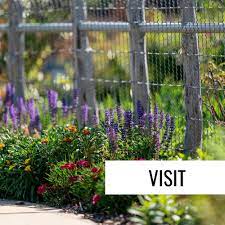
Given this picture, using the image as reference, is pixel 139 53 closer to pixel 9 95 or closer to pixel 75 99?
pixel 75 99

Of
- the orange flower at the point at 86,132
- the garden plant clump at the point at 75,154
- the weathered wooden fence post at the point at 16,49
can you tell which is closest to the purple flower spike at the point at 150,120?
the garden plant clump at the point at 75,154

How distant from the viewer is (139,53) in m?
8.77

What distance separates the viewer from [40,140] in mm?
8016

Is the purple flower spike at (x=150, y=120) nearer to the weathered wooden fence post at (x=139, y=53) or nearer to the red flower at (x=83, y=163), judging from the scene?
the weathered wooden fence post at (x=139, y=53)

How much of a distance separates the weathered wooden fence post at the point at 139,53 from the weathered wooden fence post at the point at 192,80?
754 mm

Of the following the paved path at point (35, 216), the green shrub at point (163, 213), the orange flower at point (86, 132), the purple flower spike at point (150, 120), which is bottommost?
the paved path at point (35, 216)

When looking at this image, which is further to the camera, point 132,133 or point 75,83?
point 75,83

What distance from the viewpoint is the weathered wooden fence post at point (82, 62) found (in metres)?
10.1

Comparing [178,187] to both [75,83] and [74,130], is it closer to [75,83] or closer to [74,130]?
[74,130]

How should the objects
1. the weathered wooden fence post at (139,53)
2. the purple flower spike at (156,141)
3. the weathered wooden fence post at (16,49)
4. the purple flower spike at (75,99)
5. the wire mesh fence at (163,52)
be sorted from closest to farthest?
the purple flower spike at (156,141)
the wire mesh fence at (163,52)
the weathered wooden fence post at (139,53)
the purple flower spike at (75,99)
the weathered wooden fence post at (16,49)

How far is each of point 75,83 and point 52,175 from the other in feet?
11.0

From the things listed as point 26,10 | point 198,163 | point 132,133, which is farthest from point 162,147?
point 26,10

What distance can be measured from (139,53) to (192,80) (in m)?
0.93

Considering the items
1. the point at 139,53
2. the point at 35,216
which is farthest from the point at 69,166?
the point at 139,53
